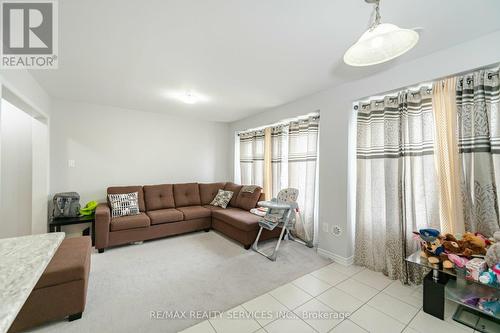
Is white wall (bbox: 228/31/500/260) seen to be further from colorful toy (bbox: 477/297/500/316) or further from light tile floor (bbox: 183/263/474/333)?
colorful toy (bbox: 477/297/500/316)

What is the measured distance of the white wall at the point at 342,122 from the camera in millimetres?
1979

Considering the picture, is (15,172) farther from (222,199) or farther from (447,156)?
(447,156)

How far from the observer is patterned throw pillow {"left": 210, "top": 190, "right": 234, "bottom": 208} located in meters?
4.11

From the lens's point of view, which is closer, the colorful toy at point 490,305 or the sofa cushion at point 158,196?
the colorful toy at point 490,305

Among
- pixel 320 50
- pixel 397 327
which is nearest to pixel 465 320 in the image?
pixel 397 327

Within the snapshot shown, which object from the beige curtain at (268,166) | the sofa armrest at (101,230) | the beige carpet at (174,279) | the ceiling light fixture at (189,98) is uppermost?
the ceiling light fixture at (189,98)

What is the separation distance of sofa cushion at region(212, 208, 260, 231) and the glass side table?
1880mm

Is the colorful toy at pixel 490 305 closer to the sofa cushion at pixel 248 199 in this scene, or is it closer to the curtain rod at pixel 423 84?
the curtain rod at pixel 423 84

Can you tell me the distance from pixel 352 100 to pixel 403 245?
1.77 m

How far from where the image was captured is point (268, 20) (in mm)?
1533

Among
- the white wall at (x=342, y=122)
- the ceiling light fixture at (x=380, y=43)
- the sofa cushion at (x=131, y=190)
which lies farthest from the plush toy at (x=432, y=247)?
the sofa cushion at (x=131, y=190)

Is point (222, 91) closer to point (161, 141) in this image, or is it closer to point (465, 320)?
point (161, 141)

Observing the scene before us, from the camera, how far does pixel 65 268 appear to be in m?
1.58

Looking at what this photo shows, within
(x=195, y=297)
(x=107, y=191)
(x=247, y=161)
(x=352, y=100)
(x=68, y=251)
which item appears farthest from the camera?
(x=247, y=161)
